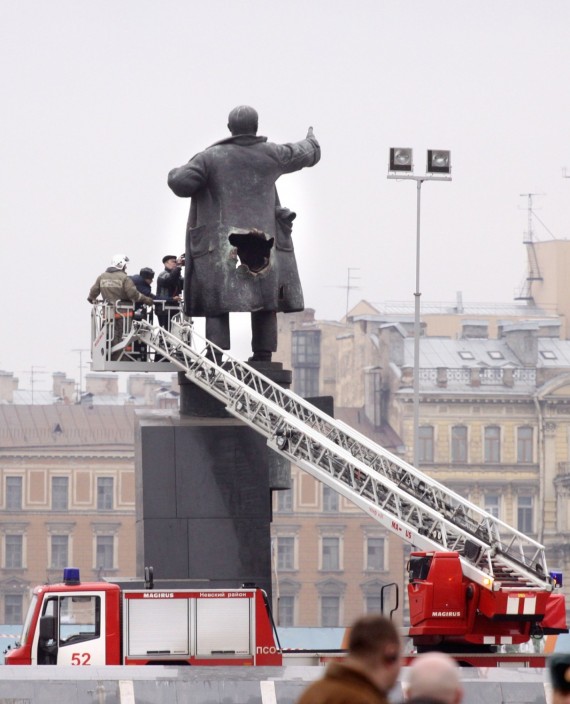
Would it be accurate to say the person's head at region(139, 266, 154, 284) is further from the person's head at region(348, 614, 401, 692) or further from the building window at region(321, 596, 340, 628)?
the building window at region(321, 596, 340, 628)

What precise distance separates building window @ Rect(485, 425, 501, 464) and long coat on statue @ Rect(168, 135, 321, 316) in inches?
3391

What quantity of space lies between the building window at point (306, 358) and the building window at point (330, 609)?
37.8ft

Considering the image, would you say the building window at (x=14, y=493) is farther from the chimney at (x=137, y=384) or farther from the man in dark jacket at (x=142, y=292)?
the man in dark jacket at (x=142, y=292)

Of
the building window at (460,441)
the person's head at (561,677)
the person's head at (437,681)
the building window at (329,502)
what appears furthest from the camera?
the building window at (460,441)

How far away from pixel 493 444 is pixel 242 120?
8662 centimetres

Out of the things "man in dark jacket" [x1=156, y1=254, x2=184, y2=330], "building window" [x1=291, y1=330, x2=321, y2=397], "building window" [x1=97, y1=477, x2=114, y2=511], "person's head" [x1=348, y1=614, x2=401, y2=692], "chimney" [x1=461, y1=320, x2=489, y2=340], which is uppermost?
"chimney" [x1=461, y1=320, x2=489, y2=340]

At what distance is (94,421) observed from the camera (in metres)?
107

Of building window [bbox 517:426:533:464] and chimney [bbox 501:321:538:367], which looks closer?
chimney [bbox 501:321:538:367]

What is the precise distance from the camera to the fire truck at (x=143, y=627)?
18000 millimetres

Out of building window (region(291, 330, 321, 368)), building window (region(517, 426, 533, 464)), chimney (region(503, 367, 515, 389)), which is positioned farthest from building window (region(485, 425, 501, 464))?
building window (region(291, 330, 321, 368))

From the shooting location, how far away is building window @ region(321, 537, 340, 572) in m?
106

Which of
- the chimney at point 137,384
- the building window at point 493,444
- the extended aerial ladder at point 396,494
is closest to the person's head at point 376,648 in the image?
the extended aerial ladder at point 396,494

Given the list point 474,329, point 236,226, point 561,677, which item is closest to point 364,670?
point 561,677

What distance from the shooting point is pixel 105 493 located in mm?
106688
